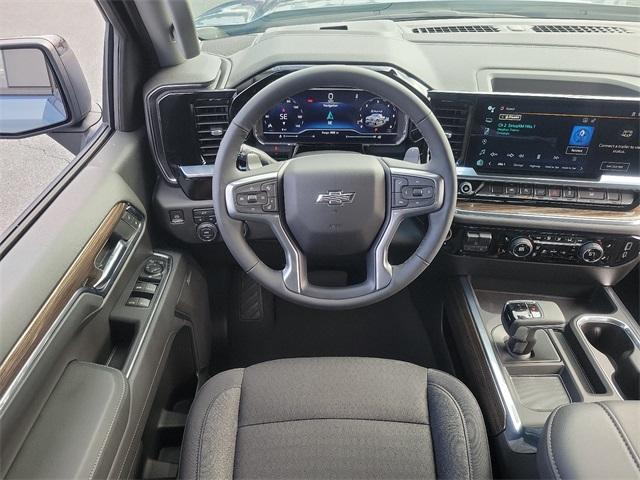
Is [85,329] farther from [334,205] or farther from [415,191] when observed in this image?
[415,191]

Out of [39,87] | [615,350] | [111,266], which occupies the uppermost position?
[39,87]

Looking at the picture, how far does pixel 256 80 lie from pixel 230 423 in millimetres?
902

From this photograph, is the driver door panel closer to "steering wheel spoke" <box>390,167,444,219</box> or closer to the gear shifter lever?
"steering wheel spoke" <box>390,167,444,219</box>

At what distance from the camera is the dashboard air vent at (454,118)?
144 centimetres

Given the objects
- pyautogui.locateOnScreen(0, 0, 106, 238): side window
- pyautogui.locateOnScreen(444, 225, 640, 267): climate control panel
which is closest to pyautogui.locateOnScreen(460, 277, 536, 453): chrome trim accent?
pyautogui.locateOnScreen(444, 225, 640, 267): climate control panel

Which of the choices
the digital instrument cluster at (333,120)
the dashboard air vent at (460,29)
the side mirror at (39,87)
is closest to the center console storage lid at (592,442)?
the digital instrument cluster at (333,120)

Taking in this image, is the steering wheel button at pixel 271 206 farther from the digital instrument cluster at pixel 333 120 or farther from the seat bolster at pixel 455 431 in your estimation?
the seat bolster at pixel 455 431

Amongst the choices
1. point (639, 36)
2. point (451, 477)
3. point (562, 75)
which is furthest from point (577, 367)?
point (639, 36)

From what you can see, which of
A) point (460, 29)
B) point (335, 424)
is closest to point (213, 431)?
point (335, 424)

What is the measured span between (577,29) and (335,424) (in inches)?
56.7

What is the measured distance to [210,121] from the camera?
1492 millimetres

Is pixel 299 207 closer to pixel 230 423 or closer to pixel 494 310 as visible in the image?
pixel 230 423

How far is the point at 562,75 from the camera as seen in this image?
4.86ft

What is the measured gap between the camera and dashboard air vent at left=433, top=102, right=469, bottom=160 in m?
1.44
